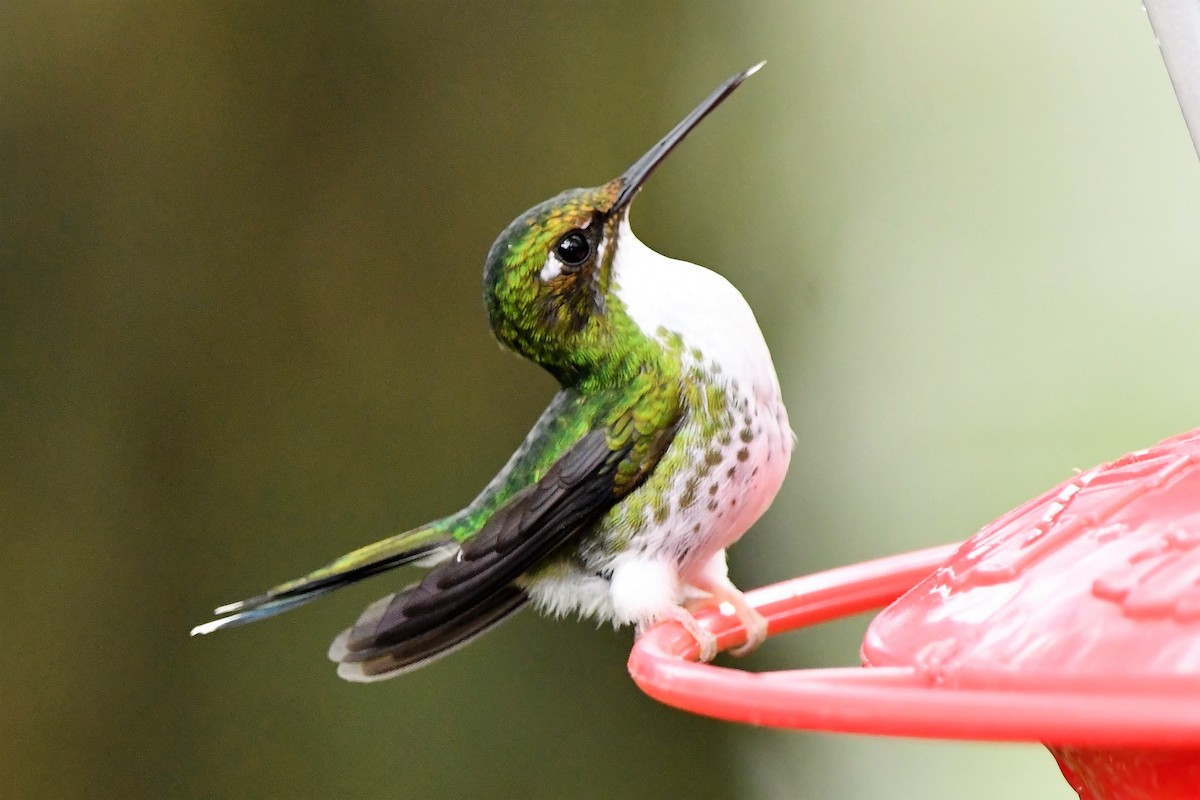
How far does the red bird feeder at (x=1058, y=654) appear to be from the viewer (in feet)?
1.78

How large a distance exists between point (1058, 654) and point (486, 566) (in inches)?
29.2

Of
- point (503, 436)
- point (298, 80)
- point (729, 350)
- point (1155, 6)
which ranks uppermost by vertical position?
point (298, 80)

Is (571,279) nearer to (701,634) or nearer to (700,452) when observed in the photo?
(700,452)

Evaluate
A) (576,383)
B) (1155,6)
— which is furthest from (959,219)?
(1155,6)

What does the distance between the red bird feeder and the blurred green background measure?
4.82 ft

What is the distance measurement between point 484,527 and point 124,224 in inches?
58.3

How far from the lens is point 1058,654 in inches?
24.0

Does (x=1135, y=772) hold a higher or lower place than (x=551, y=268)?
lower

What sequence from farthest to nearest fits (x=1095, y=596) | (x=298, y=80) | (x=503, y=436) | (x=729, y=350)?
(x=503, y=436) < (x=298, y=80) < (x=729, y=350) < (x=1095, y=596)

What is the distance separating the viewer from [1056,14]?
2320 millimetres

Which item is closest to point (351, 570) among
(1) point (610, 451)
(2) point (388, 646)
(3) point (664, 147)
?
(2) point (388, 646)

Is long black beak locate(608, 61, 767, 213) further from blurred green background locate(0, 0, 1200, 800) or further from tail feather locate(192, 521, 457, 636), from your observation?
blurred green background locate(0, 0, 1200, 800)

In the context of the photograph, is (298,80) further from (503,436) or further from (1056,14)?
(1056,14)

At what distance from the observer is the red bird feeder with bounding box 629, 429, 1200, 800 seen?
0.54 meters
